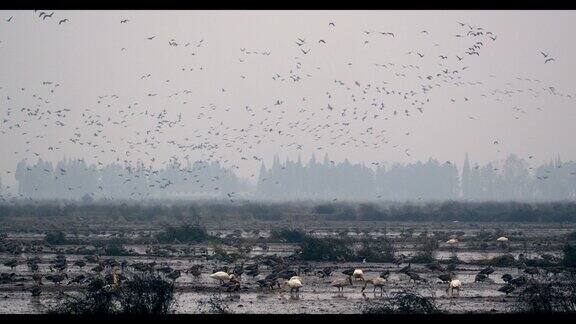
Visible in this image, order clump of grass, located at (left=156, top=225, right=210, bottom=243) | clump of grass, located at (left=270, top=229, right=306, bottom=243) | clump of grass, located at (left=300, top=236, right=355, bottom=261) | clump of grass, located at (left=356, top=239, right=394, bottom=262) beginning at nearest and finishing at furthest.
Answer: clump of grass, located at (left=300, top=236, right=355, bottom=261) < clump of grass, located at (left=356, top=239, right=394, bottom=262) < clump of grass, located at (left=156, top=225, right=210, bottom=243) < clump of grass, located at (left=270, top=229, right=306, bottom=243)

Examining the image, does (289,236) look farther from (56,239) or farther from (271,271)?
(271,271)

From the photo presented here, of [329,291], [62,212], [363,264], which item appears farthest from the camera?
[62,212]

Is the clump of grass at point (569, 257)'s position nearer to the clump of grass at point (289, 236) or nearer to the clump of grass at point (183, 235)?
the clump of grass at point (289, 236)

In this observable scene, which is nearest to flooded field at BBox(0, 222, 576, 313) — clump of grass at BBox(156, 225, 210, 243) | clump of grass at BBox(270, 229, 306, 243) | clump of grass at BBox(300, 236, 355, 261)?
clump of grass at BBox(270, 229, 306, 243)

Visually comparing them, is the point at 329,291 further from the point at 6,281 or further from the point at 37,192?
the point at 37,192

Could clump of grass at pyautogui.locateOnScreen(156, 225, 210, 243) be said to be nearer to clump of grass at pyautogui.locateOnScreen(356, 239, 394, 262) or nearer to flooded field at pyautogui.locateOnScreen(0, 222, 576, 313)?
flooded field at pyautogui.locateOnScreen(0, 222, 576, 313)

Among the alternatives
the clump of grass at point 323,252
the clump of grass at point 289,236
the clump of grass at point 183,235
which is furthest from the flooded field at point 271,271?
the clump of grass at point 183,235

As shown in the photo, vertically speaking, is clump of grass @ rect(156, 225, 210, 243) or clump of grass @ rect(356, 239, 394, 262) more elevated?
clump of grass @ rect(156, 225, 210, 243)
